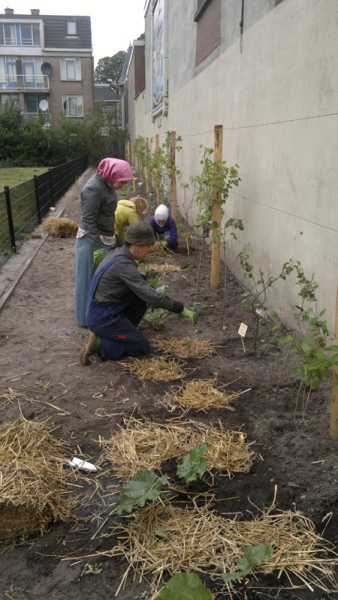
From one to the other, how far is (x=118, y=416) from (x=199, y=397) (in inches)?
22.5

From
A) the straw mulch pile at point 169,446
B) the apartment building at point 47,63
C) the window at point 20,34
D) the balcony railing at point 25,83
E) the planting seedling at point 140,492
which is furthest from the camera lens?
the window at point 20,34

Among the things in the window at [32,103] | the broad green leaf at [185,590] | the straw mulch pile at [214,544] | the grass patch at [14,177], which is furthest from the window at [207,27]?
the window at [32,103]

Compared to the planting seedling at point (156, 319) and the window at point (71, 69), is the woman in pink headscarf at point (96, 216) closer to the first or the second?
the planting seedling at point (156, 319)

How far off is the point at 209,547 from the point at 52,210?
1210 centimetres

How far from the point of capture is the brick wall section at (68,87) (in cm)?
4731

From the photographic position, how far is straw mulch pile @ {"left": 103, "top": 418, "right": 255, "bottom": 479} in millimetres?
2848

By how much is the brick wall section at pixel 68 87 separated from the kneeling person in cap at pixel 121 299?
46.8 m

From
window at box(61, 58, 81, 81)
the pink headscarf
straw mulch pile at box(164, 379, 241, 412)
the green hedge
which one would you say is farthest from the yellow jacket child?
window at box(61, 58, 81, 81)

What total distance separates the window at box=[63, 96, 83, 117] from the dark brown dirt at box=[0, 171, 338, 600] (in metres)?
45.3

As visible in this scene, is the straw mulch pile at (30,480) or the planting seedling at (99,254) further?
the planting seedling at (99,254)

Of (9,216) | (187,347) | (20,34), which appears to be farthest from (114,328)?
(20,34)

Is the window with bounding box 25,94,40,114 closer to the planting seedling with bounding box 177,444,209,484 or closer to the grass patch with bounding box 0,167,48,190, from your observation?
the grass patch with bounding box 0,167,48,190

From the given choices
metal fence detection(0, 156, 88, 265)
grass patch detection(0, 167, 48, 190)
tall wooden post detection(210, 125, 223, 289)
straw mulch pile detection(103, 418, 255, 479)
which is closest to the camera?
straw mulch pile detection(103, 418, 255, 479)

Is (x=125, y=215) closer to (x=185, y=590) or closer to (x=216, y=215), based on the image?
(x=216, y=215)
